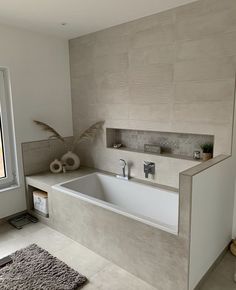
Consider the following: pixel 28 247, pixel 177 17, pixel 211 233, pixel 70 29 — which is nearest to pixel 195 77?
pixel 177 17

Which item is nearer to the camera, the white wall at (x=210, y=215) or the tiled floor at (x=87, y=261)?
the white wall at (x=210, y=215)

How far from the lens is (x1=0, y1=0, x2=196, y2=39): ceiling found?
2176 millimetres

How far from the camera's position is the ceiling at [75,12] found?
218cm

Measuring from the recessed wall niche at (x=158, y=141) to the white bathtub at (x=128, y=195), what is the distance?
44cm

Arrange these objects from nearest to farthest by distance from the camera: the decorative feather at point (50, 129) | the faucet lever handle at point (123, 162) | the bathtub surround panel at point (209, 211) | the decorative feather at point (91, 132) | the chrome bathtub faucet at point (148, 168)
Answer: the bathtub surround panel at point (209, 211), the chrome bathtub faucet at point (148, 168), the faucet lever handle at point (123, 162), the decorative feather at point (50, 129), the decorative feather at point (91, 132)

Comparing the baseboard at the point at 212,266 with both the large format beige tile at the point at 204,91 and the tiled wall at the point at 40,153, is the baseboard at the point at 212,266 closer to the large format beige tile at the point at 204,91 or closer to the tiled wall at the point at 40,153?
the large format beige tile at the point at 204,91

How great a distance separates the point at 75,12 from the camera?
2387 mm

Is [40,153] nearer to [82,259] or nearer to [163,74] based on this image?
[82,259]

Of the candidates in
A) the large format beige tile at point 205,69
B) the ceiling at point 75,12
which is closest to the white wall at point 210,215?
the large format beige tile at point 205,69

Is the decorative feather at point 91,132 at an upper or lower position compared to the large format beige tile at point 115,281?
upper

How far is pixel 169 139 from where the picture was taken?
110 inches

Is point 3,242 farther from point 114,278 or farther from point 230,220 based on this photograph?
point 230,220

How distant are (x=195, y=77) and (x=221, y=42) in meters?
0.36

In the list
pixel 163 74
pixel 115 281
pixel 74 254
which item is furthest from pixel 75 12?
pixel 115 281
